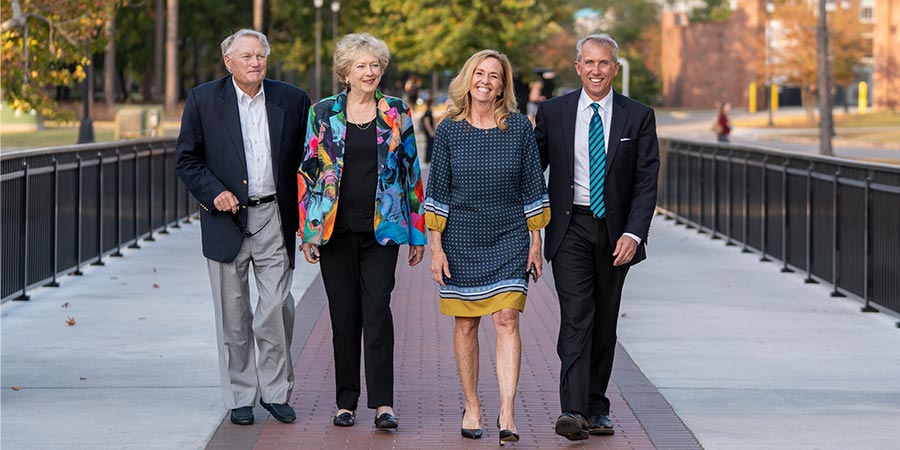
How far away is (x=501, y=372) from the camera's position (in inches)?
274

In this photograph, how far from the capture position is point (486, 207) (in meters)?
6.81

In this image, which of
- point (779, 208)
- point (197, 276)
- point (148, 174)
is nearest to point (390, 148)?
point (197, 276)

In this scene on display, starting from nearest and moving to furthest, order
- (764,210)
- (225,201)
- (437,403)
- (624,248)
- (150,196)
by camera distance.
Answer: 1. (624,248)
2. (225,201)
3. (437,403)
4. (764,210)
5. (150,196)

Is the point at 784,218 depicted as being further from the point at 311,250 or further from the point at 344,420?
the point at 311,250

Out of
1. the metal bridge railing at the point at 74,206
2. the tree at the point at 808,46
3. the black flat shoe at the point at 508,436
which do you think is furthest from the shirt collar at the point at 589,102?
the tree at the point at 808,46

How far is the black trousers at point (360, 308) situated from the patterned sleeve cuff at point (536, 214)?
0.70m

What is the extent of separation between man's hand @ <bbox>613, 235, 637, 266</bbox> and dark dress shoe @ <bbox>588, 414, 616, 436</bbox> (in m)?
0.80

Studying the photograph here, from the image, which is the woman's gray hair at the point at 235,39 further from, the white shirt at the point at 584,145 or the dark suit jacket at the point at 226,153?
the white shirt at the point at 584,145

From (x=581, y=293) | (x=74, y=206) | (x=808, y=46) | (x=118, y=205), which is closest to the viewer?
(x=581, y=293)

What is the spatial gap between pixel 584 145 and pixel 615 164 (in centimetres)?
16

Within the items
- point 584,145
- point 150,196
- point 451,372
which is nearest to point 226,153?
point 584,145

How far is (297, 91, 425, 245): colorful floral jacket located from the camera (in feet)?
23.0

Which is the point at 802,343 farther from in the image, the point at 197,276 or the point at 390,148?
the point at 197,276

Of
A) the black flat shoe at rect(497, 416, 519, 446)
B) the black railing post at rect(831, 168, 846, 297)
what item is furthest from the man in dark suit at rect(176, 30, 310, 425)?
the black railing post at rect(831, 168, 846, 297)
